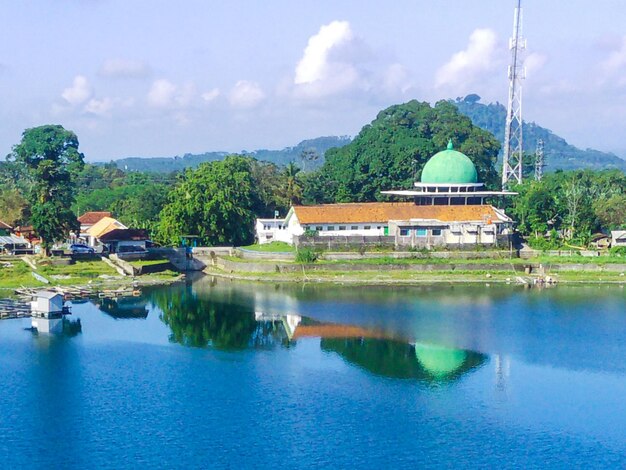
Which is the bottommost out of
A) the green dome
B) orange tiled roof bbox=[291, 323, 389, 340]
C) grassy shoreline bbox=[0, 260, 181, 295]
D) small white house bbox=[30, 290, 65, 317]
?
orange tiled roof bbox=[291, 323, 389, 340]

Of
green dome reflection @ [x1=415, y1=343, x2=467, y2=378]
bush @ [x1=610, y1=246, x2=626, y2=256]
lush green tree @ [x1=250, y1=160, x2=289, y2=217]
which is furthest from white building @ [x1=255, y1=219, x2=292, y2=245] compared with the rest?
green dome reflection @ [x1=415, y1=343, x2=467, y2=378]

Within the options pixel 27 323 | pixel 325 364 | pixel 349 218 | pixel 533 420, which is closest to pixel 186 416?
pixel 325 364

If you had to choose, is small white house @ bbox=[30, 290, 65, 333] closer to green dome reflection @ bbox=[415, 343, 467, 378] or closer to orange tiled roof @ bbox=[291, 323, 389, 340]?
orange tiled roof @ bbox=[291, 323, 389, 340]

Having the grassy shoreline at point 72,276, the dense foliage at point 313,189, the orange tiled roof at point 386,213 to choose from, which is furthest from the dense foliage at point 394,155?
the grassy shoreline at point 72,276

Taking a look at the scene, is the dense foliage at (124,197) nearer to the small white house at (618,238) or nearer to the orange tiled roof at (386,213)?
the orange tiled roof at (386,213)

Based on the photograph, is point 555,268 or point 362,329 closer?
point 362,329

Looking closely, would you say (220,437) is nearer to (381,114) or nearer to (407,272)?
(407,272)
